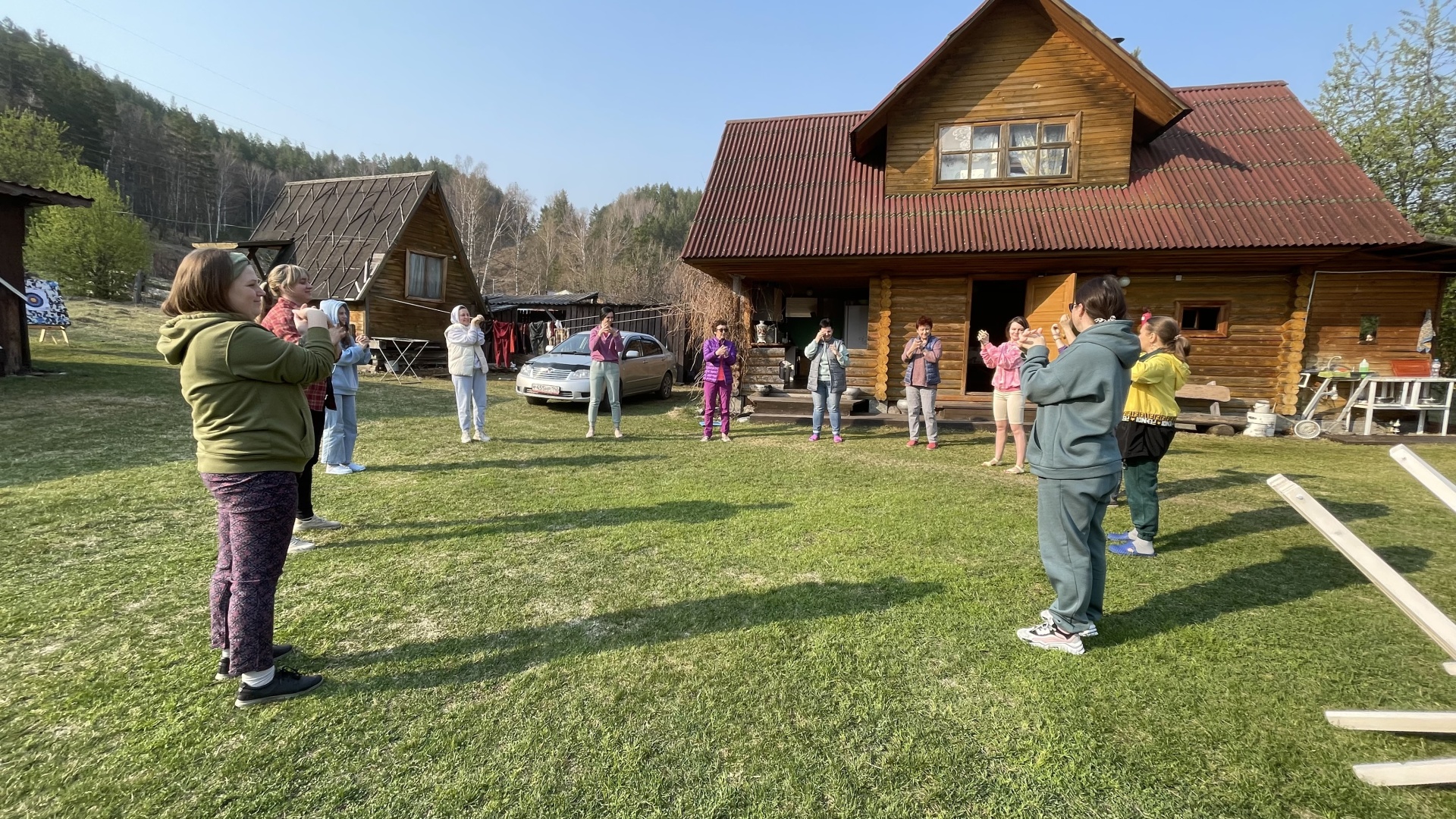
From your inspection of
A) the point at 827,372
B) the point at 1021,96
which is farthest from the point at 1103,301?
the point at 1021,96

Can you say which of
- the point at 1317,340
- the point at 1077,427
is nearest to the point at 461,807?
the point at 1077,427

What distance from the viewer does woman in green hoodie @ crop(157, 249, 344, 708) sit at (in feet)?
7.63

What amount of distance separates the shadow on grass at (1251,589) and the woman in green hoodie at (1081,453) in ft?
1.08

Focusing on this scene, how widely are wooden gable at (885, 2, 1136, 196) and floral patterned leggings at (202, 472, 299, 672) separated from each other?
11131 millimetres

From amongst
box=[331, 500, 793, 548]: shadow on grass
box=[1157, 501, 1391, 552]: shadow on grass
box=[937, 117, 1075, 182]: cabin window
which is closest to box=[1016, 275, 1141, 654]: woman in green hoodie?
box=[1157, 501, 1391, 552]: shadow on grass

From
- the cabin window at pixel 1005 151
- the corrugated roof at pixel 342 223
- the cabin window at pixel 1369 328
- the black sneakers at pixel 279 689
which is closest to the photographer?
the black sneakers at pixel 279 689

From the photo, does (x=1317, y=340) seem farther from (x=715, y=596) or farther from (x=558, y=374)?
(x=558, y=374)

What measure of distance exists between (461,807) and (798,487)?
4518mm

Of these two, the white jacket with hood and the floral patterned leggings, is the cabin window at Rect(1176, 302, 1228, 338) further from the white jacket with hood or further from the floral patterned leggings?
the floral patterned leggings

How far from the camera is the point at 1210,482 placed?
6641 millimetres

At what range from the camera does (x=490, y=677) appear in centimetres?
270

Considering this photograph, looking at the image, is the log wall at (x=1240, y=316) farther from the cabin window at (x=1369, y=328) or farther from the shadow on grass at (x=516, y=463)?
the shadow on grass at (x=516, y=463)

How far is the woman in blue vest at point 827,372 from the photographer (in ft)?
29.0

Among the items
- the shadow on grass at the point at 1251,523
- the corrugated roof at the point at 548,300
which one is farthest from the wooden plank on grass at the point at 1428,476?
the corrugated roof at the point at 548,300
